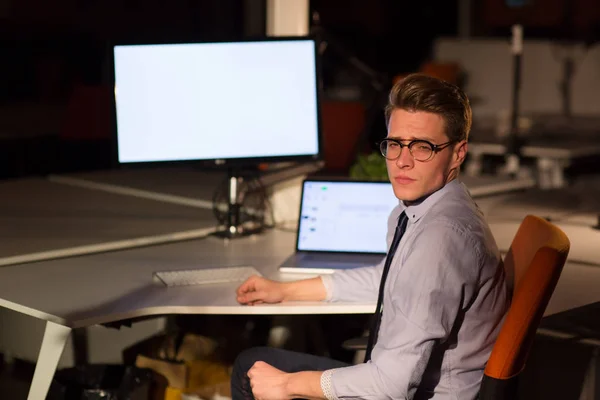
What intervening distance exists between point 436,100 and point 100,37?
694cm

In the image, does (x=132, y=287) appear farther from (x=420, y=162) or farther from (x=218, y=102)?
(x=420, y=162)

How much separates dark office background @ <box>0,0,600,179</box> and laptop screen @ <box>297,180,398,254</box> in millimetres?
2508

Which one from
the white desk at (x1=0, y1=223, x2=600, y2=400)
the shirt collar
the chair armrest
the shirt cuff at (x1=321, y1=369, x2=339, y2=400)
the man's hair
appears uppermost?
the man's hair

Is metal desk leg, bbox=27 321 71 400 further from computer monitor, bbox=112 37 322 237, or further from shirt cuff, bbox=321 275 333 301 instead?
computer monitor, bbox=112 37 322 237

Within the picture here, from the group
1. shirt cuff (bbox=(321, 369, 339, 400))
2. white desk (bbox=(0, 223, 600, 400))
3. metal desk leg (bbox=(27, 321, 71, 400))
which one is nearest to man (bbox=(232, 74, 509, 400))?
shirt cuff (bbox=(321, 369, 339, 400))

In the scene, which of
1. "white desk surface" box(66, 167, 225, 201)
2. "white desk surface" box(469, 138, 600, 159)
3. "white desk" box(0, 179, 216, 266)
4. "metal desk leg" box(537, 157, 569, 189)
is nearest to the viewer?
"white desk" box(0, 179, 216, 266)

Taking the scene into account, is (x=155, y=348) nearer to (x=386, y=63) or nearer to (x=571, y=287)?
(x=571, y=287)

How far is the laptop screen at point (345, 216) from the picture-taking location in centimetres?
262

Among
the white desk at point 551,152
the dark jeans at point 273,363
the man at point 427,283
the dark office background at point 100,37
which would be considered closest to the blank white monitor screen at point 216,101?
the dark jeans at point 273,363

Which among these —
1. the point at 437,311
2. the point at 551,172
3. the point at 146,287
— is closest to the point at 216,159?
the point at 146,287

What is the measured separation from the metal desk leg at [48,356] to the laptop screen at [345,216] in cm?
77

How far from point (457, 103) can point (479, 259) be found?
30cm

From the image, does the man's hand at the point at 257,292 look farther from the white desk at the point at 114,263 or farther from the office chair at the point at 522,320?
the office chair at the point at 522,320

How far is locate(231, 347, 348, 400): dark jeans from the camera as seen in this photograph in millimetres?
2207
